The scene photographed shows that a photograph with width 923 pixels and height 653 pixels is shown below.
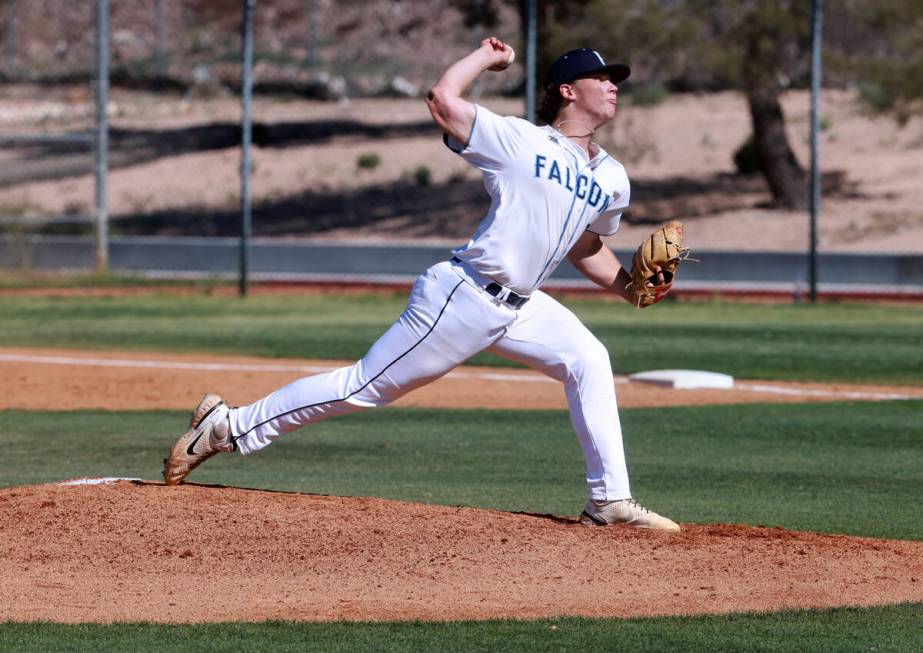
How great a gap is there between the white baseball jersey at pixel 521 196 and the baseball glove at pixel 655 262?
499mm

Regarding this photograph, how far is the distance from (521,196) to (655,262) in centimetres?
80

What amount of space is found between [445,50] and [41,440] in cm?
3140

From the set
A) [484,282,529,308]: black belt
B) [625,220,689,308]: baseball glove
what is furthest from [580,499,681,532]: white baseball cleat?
[484,282,529,308]: black belt

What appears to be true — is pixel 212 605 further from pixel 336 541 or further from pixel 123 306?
pixel 123 306

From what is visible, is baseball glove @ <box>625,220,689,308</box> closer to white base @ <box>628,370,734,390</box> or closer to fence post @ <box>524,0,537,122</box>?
white base @ <box>628,370,734,390</box>

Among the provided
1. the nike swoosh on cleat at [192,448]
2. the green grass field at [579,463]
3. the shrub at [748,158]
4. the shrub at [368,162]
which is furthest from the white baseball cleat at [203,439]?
the shrub at [368,162]

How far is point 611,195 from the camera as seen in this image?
256 inches

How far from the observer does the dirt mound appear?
18.2 feet

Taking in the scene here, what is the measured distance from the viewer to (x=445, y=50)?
133ft

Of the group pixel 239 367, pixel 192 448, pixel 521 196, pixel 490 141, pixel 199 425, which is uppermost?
pixel 490 141

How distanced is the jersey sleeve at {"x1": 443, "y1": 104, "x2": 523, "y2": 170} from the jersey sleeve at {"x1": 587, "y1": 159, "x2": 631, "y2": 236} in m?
0.47

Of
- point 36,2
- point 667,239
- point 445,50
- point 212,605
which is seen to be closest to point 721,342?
point 667,239

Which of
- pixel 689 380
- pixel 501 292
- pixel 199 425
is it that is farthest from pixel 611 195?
pixel 689 380

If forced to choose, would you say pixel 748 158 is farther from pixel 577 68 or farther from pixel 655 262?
pixel 577 68
